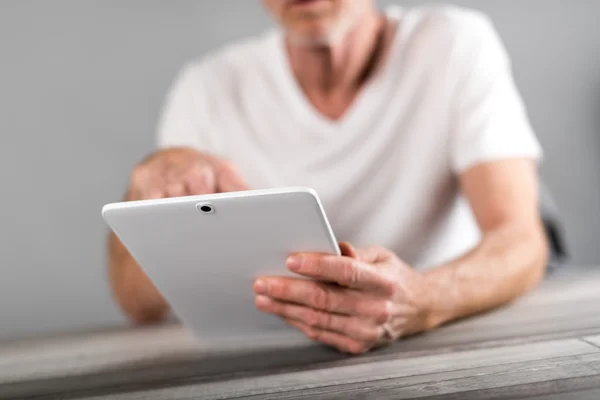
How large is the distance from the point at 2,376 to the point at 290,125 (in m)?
0.79

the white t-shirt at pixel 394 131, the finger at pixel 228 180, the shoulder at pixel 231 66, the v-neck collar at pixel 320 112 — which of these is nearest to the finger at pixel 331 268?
the finger at pixel 228 180

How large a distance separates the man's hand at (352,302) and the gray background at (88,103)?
120 centimetres

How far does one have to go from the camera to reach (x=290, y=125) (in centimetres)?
138

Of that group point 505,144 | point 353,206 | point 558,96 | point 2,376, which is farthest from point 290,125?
point 558,96

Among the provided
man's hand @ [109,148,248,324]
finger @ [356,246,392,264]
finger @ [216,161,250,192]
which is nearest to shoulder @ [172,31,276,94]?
man's hand @ [109,148,248,324]

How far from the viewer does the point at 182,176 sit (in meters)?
0.92

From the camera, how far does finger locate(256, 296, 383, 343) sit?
0.70 meters

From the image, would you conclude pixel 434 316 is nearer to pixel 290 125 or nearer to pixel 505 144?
pixel 505 144

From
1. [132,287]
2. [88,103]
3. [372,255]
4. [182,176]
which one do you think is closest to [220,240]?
[372,255]

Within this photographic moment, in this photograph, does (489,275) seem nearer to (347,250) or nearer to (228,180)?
(347,250)

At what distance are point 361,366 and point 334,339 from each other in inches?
3.2

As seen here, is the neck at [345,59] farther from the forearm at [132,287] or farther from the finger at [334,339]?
the finger at [334,339]

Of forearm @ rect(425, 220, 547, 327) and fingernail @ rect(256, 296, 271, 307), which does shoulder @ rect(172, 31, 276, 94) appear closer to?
forearm @ rect(425, 220, 547, 327)

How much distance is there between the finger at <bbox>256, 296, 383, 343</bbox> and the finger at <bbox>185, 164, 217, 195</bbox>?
0.23 m
